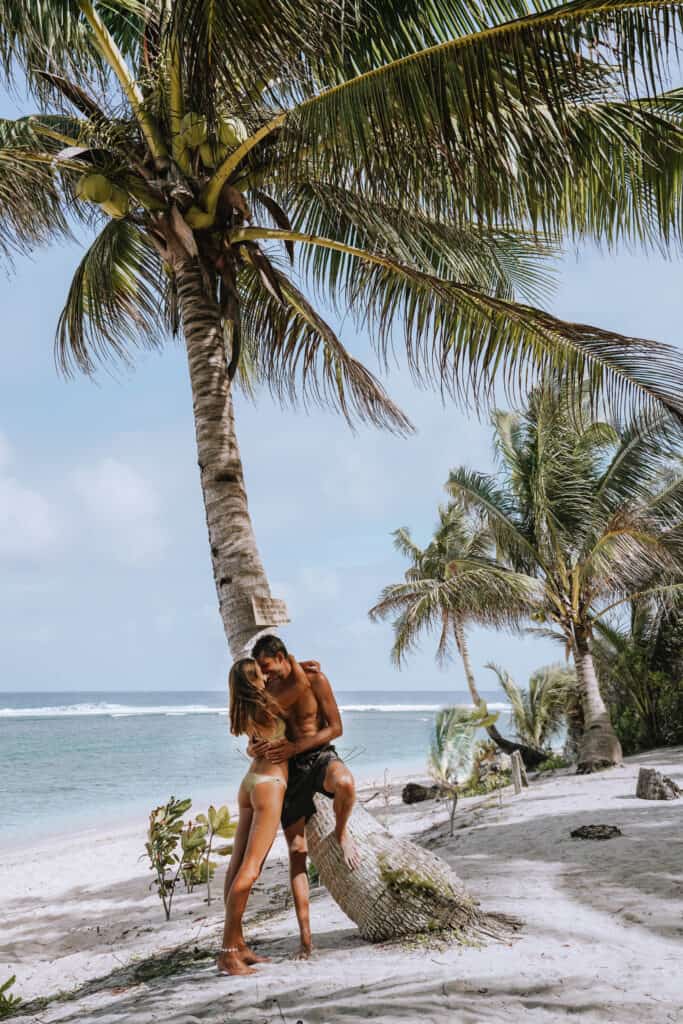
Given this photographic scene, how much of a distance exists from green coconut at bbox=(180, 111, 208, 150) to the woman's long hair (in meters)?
3.27

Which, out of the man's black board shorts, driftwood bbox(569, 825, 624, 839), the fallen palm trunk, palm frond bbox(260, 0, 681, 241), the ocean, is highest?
palm frond bbox(260, 0, 681, 241)

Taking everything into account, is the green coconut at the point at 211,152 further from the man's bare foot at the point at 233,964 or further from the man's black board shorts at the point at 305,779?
the man's bare foot at the point at 233,964

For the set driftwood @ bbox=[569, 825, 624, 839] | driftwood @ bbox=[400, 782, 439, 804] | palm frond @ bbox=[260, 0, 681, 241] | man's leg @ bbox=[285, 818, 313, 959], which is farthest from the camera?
driftwood @ bbox=[400, 782, 439, 804]

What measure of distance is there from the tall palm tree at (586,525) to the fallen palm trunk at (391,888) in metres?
9.24

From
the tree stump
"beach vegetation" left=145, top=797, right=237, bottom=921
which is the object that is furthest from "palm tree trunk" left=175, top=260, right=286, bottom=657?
the tree stump

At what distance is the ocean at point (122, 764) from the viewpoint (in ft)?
62.1

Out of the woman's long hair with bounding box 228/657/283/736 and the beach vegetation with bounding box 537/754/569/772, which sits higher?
the woman's long hair with bounding box 228/657/283/736

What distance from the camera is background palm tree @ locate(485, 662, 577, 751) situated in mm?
18781

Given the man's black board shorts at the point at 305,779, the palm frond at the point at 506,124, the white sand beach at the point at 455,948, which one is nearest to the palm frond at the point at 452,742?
the white sand beach at the point at 455,948

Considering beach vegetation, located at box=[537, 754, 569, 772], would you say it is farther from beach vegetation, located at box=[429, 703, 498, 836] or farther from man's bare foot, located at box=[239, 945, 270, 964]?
man's bare foot, located at box=[239, 945, 270, 964]

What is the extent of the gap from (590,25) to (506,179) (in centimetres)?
89

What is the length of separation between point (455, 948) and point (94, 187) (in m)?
4.84

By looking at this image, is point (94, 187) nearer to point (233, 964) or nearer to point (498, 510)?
point (233, 964)

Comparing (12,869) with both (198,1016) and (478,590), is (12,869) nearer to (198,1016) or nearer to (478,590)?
(478,590)
